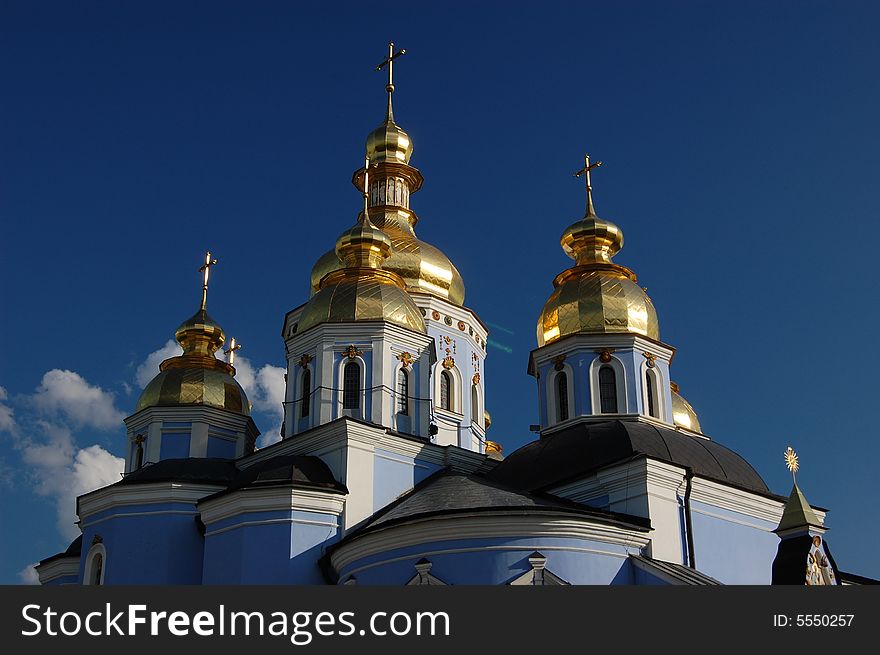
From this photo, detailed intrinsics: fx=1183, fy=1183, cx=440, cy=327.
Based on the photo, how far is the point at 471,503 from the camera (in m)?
16.6

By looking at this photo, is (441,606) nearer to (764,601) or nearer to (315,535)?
(764,601)

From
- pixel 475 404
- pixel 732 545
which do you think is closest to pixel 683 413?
pixel 475 404

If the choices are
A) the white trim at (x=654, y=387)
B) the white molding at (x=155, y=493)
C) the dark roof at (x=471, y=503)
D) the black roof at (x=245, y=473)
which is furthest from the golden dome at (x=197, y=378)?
the white trim at (x=654, y=387)

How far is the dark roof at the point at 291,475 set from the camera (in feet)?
59.5

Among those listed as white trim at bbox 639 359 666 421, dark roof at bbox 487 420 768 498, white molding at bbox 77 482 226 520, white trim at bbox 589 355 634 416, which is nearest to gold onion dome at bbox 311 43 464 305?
white trim at bbox 589 355 634 416

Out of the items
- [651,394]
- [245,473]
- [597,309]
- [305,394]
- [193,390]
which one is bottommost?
[245,473]

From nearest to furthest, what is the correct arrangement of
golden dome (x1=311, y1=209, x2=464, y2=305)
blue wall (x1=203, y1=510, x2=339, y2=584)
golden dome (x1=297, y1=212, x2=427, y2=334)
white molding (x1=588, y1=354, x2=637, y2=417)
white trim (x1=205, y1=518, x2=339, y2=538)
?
blue wall (x1=203, y1=510, x2=339, y2=584)
white trim (x1=205, y1=518, x2=339, y2=538)
golden dome (x1=297, y1=212, x2=427, y2=334)
white molding (x1=588, y1=354, x2=637, y2=417)
golden dome (x1=311, y1=209, x2=464, y2=305)

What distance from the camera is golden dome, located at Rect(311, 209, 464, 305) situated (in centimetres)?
2511

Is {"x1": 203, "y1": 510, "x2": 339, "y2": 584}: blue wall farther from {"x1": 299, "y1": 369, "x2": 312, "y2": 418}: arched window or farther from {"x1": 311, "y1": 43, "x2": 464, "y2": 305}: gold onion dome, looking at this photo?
{"x1": 311, "y1": 43, "x2": 464, "y2": 305}: gold onion dome

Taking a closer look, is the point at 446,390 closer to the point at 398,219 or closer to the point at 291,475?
the point at 398,219

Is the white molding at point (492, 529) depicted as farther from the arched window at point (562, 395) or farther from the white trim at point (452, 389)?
the white trim at point (452, 389)

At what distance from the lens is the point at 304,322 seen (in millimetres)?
21078

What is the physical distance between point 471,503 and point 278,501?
323 centimetres

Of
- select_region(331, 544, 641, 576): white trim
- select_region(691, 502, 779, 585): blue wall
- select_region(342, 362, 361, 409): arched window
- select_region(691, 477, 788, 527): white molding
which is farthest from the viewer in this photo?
select_region(342, 362, 361, 409): arched window
